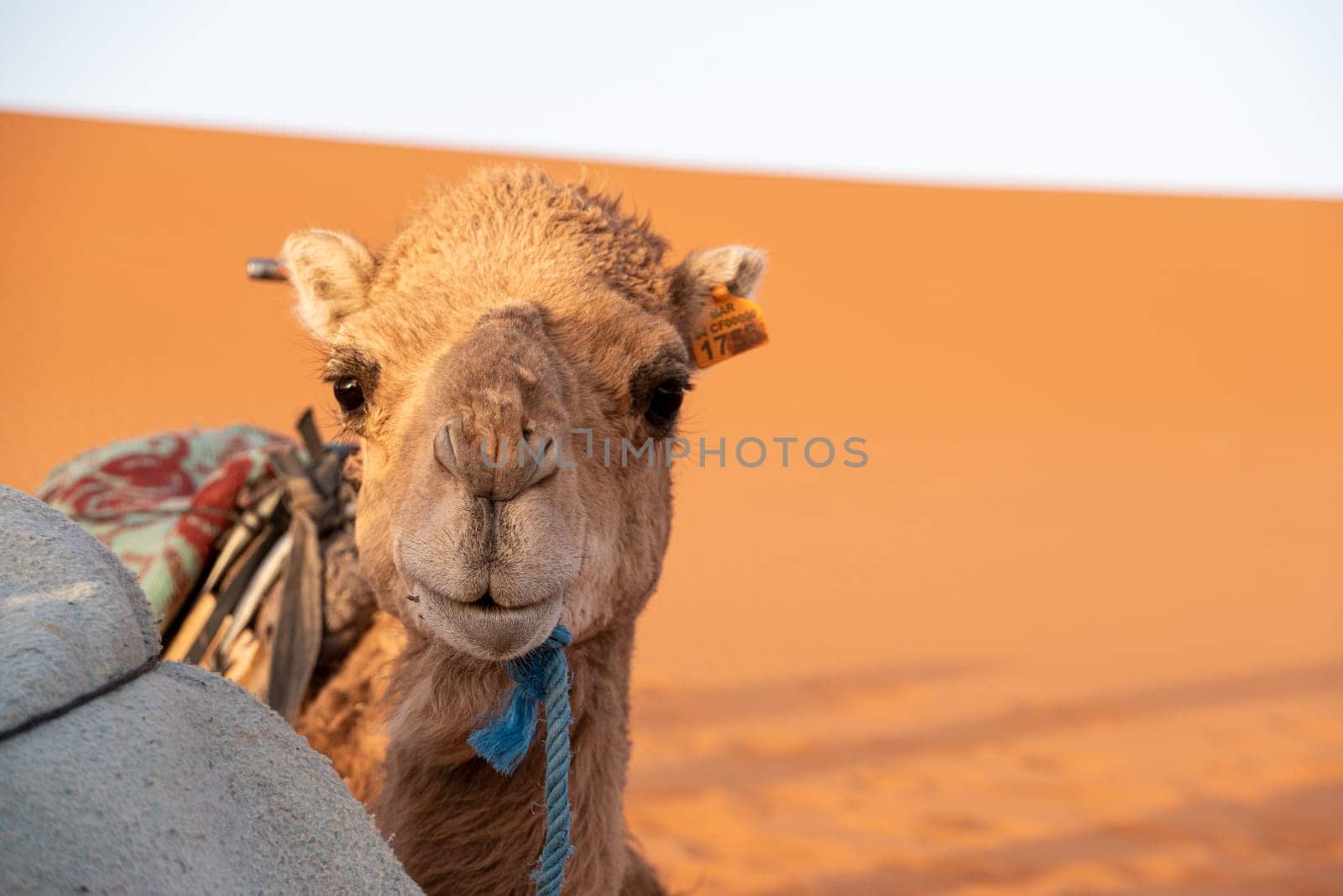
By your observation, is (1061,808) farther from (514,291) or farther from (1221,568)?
(1221,568)

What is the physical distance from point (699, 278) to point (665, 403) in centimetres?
67

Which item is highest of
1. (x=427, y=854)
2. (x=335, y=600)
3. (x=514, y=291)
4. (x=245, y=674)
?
(x=514, y=291)

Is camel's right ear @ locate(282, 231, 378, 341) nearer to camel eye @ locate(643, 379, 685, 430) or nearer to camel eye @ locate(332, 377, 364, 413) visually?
camel eye @ locate(332, 377, 364, 413)

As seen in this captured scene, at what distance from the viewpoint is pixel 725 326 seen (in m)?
3.77

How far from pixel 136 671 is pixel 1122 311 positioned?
146 ft

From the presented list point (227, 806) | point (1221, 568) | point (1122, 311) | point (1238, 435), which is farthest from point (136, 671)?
point (1122, 311)

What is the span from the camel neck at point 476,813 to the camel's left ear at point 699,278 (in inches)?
48.4

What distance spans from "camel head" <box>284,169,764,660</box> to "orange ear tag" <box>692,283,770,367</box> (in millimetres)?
56

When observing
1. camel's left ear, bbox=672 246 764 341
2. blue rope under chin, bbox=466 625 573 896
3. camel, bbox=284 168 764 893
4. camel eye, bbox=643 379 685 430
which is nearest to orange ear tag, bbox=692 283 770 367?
camel's left ear, bbox=672 246 764 341

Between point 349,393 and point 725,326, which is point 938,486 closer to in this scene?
point 725,326

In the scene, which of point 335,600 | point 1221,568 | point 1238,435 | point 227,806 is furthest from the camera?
point 1238,435

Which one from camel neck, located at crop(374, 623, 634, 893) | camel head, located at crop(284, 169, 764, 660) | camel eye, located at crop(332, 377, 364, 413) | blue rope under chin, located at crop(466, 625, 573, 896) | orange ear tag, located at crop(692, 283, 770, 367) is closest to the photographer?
camel head, located at crop(284, 169, 764, 660)

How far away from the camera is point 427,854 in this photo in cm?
286

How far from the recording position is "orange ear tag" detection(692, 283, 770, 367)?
3.75m
